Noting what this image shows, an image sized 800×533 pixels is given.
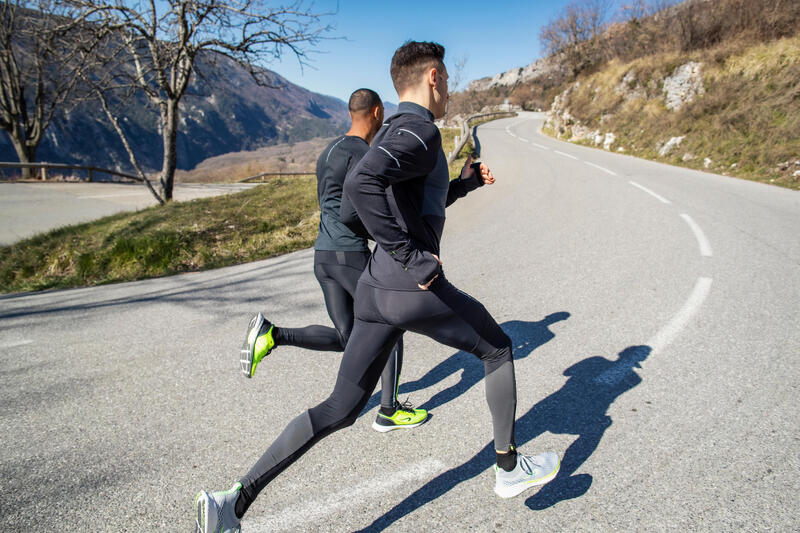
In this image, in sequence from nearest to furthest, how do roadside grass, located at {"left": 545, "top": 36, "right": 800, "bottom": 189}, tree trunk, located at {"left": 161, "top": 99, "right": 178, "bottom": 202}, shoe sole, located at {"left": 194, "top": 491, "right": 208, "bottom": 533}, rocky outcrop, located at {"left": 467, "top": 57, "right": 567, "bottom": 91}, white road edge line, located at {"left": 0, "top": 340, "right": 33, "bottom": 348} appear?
shoe sole, located at {"left": 194, "top": 491, "right": 208, "bottom": 533}, white road edge line, located at {"left": 0, "top": 340, "right": 33, "bottom": 348}, tree trunk, located at {"left": 161, "top": 99, "right": 178, "bottom": 202}, roadside grass, located at {"left": 545, "top": 36, "right": 800, "bottom": 189}, rocky outcrop, located at {"left": 467, "top": 57, "right": 567, "bottom": 91}

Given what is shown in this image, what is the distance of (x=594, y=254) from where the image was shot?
6195 mm

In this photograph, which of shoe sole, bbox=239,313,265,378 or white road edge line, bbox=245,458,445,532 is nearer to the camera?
white road edge line, bbox=245,458,445,532

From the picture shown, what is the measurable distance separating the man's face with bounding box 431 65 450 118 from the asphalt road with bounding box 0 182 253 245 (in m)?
11.0

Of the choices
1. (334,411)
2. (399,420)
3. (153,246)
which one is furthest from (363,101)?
(153,246)

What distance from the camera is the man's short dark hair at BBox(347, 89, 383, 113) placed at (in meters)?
2.86

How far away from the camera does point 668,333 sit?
3.89 m

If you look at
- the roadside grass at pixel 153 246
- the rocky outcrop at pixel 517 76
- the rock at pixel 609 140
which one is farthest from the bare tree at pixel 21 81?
the rocky outcrop at pixel 517 76

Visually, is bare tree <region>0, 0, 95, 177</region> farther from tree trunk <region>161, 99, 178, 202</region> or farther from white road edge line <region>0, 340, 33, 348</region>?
white road edge line <region>0, 340, 33, 348</region>

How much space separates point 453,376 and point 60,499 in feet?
7.93

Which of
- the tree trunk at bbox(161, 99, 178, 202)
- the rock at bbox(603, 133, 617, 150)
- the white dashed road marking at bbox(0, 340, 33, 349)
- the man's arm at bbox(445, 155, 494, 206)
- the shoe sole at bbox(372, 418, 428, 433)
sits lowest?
the white dashed road marking at bbox(0, 340, 33, 349)

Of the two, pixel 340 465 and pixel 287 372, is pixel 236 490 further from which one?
pixel 287 372

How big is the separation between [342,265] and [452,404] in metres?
1.20

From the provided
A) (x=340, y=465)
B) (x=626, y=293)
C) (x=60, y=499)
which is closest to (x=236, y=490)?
(x=340, y=465)

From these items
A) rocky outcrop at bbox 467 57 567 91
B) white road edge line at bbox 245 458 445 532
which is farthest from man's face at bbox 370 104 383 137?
rocky outcrop at bbox 467 57 567 91
